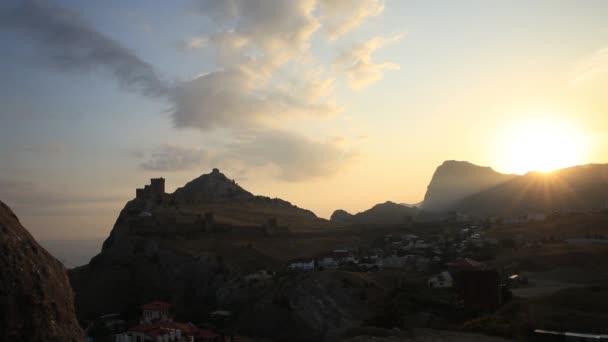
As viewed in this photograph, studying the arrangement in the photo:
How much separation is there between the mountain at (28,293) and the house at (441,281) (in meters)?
39.0

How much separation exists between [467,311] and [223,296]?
26.0 meters

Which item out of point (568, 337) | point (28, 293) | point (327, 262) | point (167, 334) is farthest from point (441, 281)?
point (28, 293)

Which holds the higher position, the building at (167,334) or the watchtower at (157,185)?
the watchtower at (157,185)

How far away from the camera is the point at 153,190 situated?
8444 cm

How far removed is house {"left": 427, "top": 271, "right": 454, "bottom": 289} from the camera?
134 feet

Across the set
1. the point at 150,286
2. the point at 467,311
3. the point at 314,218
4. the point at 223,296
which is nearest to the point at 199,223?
the point at 150,286

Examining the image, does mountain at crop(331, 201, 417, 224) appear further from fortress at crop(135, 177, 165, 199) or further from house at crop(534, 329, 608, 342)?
house at crop(534, 329, 608, 342)

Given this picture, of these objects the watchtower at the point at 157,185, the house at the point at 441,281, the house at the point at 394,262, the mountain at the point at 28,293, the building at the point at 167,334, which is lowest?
the building at the point at 167,334

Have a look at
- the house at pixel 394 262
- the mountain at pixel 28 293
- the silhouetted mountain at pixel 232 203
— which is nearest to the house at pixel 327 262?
the house at pixel 394 262

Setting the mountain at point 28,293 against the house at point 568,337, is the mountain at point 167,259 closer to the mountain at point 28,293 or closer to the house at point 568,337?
the house at point 568,337

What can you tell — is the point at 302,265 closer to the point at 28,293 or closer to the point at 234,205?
the point at 234,205

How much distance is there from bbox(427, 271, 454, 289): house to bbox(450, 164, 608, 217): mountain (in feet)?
269

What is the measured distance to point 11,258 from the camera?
397cm

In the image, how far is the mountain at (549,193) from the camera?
11825cm
